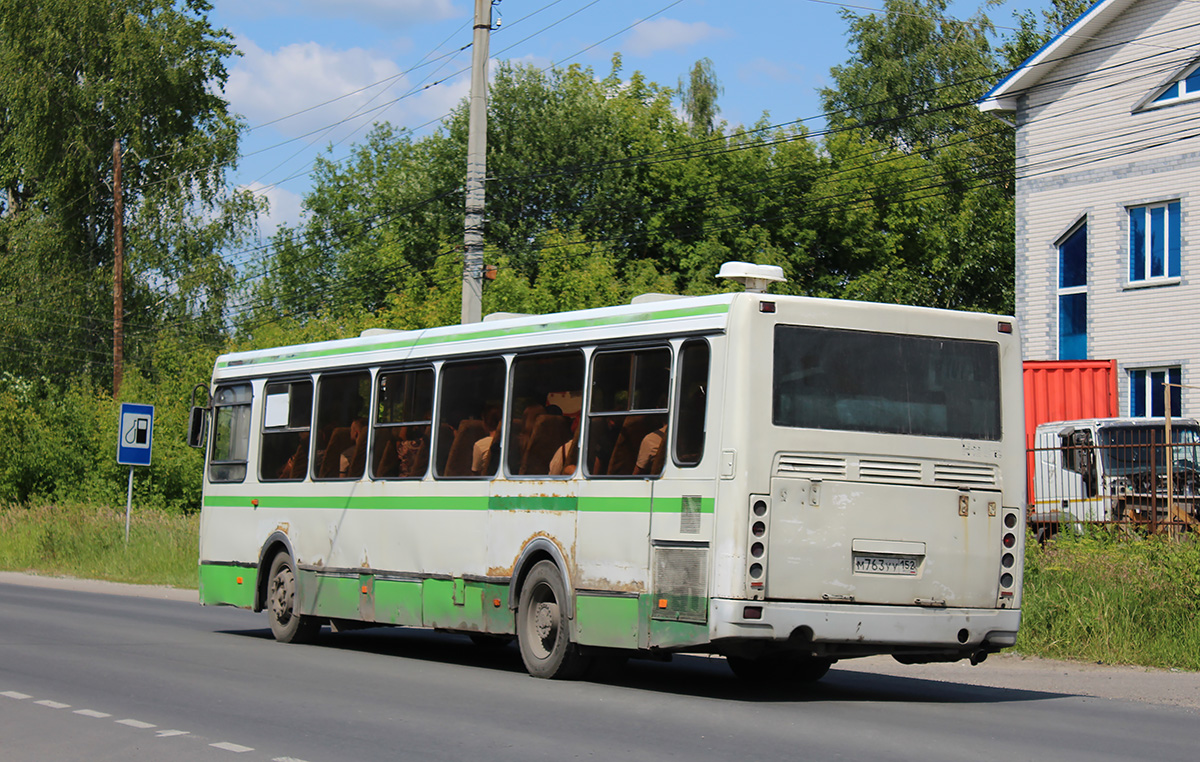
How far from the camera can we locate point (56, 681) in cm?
1191

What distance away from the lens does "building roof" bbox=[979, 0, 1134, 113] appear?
3134 cm

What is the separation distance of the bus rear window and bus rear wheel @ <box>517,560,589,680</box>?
263 centimetres

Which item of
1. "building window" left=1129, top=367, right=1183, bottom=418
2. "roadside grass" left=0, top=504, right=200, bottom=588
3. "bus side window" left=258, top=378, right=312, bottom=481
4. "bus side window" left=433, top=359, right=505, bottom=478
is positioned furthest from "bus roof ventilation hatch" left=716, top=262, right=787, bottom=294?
"building window" left=1129, top=367, right=1183, bottom=418

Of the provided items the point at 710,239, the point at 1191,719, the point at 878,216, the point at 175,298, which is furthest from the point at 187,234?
the point at 1191,719

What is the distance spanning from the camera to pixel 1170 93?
30.4 m

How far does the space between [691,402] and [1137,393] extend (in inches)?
839

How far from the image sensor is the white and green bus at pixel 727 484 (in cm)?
1101

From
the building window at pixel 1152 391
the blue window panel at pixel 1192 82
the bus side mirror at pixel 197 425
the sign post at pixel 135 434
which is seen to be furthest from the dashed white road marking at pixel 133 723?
the blue window panel at pixel 1192 82

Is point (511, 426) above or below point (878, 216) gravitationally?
below

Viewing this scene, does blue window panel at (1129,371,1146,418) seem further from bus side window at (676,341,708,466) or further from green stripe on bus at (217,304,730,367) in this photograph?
bus side window at (676,341,708,466)

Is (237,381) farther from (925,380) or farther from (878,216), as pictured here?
(878,216)

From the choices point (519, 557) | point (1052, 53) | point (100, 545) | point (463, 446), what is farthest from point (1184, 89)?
point (100, 545)

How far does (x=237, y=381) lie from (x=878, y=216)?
Result: 119ft

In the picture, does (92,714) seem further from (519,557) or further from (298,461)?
(298,461)
